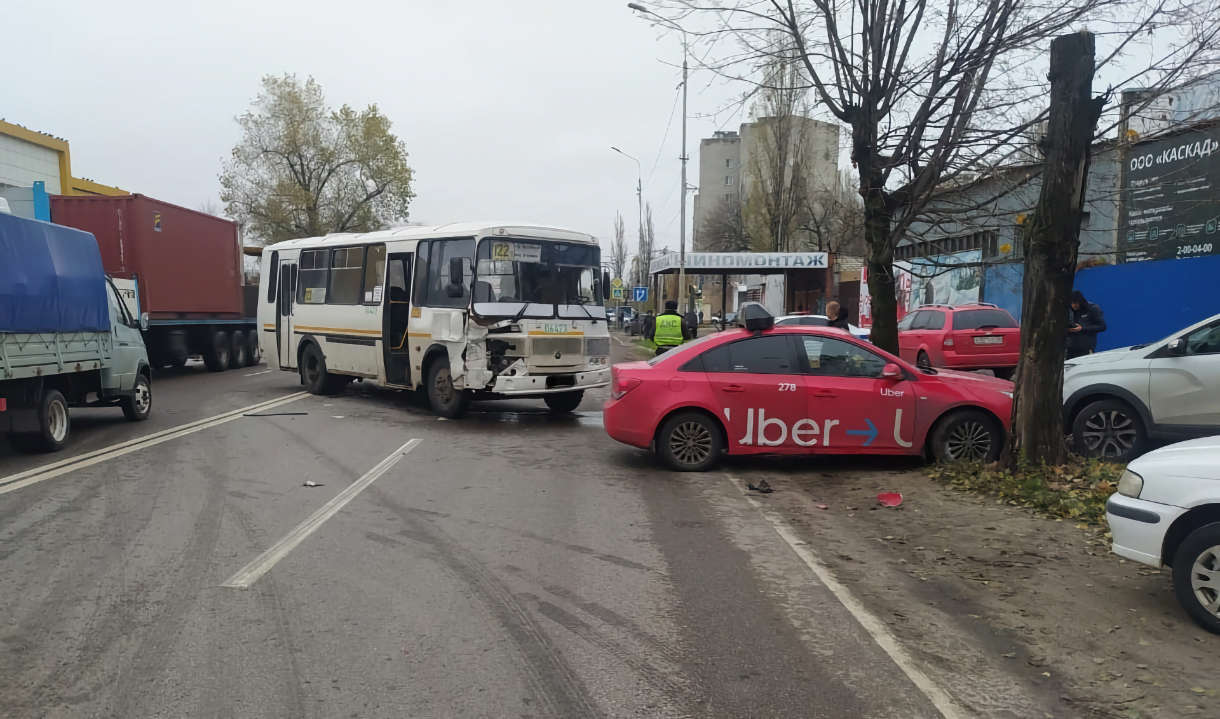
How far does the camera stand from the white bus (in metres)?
12.6

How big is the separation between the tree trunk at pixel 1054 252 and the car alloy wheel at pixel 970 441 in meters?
0.51

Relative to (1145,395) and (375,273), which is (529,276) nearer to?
(375,273)

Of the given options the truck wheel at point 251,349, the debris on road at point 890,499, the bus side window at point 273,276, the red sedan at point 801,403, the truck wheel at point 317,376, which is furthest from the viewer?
the truck wheel at point 251,349

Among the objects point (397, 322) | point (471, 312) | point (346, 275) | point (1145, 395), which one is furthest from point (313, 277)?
point (1145, 395)

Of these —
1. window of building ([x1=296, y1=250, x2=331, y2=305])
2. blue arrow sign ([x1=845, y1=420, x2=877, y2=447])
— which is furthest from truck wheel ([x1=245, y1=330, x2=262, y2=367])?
blue arrow sign ([x1=845, y1=420, x2=877, y2=447])

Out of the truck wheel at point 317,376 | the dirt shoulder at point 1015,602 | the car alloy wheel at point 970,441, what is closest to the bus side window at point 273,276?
the truck wheel at point 317,376

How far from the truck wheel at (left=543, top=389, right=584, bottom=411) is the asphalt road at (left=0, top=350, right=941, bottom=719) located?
15.2 feet

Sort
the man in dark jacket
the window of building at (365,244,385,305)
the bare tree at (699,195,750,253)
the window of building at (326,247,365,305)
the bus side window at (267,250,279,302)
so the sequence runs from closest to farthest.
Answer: the man in dark jacket → the window of building at (365,244,385,305) → the window of building at (326,247,365,305) → the bus side window at (267,250,279,302) → the bare tree at (699,195,750,253)

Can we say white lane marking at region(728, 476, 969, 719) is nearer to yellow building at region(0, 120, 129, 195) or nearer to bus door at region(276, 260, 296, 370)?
bus door at region(276, 260, 296, 370)

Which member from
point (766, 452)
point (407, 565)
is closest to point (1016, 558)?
point (766, 452)

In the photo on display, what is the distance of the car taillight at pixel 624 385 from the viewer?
8.99m

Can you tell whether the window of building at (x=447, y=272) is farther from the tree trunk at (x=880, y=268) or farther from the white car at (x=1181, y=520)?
the white car at (x=1181, y=520)

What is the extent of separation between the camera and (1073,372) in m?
9.41

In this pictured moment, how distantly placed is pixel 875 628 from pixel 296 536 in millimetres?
4245
